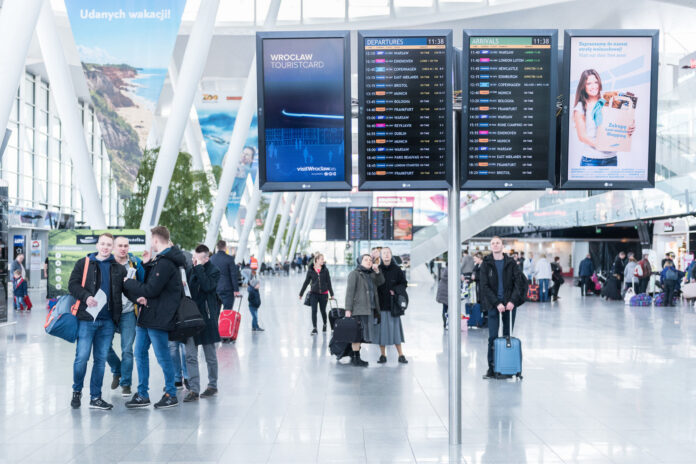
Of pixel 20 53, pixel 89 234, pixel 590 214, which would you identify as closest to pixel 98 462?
pixel 20 53

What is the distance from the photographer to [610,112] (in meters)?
6.49

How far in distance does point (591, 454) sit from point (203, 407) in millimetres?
3905

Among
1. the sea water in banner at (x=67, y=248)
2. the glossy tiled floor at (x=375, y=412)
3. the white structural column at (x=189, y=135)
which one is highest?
the white structural column at (x=189, y=135)

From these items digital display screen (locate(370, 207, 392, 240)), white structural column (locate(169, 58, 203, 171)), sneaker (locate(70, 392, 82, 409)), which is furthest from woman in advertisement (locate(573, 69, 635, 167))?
digital display screen (locate(370, 207, 392, 240))

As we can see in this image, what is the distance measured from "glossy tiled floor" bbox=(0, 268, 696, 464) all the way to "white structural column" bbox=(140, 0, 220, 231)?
5.76 metres

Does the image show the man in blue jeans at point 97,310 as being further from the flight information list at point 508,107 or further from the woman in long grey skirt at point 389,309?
the woman in long grey skirt at point 389,309

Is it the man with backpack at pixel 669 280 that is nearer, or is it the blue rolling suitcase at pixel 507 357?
the blue rolling suitcase at pixel 507 357

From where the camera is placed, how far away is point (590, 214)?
3828cm

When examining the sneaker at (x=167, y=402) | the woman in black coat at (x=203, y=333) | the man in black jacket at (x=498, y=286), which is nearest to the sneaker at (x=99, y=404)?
the sneaker at (x=167, y=402)

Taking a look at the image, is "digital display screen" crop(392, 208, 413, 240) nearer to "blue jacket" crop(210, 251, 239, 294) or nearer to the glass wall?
the glass wall

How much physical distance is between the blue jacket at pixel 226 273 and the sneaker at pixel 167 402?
549 cm

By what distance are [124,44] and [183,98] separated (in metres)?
3.20

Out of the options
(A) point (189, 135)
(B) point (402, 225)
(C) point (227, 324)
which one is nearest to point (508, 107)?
(C) point (227, 324)

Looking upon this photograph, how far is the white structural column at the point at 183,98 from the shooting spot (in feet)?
55.5
